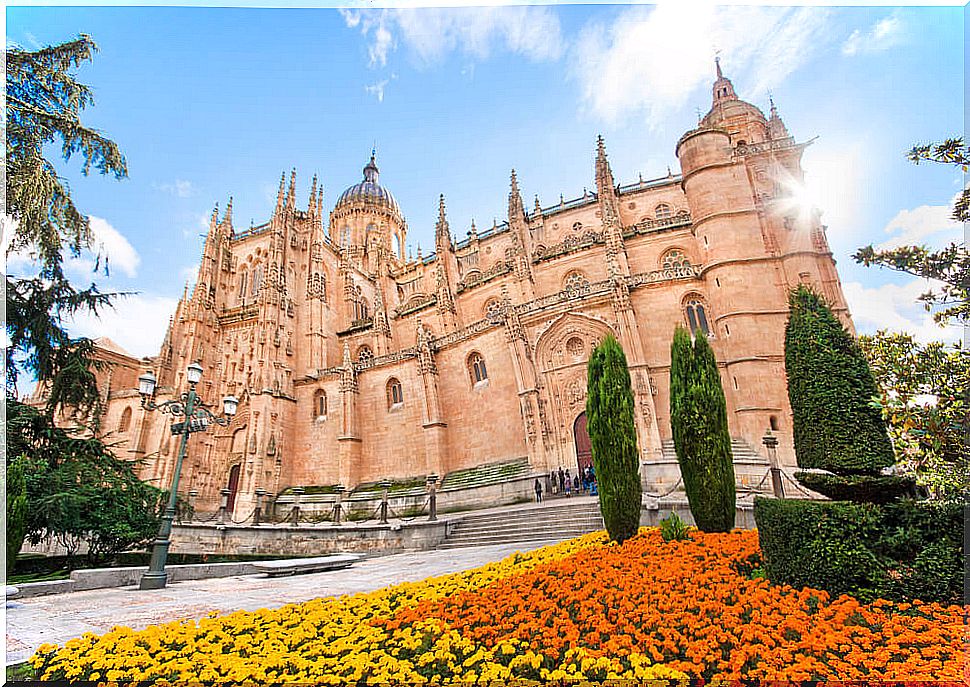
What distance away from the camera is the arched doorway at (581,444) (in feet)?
71.9

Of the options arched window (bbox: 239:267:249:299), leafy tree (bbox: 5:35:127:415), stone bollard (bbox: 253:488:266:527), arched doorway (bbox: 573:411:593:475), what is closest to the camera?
leafy tree (bbox: 5:35:127:415)

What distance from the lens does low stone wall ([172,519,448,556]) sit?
15.2m

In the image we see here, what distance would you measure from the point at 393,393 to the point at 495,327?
8.39 m

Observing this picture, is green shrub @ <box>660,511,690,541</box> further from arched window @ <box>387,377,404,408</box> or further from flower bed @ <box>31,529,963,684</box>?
arched window @ <box>387,377,404,408</box>

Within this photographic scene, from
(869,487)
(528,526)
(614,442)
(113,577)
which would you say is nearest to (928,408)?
(869,487)

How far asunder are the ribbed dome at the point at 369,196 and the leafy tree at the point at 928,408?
51504 millimetres

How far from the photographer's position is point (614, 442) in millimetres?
11469

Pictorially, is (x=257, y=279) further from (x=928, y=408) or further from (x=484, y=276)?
(x=928, y=408)

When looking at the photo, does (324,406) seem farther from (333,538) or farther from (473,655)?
(473,655)

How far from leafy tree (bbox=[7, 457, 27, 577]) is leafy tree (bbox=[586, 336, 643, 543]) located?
12.7 m

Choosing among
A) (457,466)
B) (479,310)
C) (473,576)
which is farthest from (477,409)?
(473,576)

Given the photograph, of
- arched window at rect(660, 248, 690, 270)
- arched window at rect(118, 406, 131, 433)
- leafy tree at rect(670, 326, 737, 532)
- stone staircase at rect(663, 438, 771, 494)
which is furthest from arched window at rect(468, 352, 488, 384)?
arched window at rect(118, 406, 131, 433)

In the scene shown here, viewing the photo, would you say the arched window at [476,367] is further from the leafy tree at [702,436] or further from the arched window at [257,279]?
the arched window at [257,279]

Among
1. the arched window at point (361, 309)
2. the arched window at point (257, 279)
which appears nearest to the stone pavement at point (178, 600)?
the arched window at point (361, 309)
